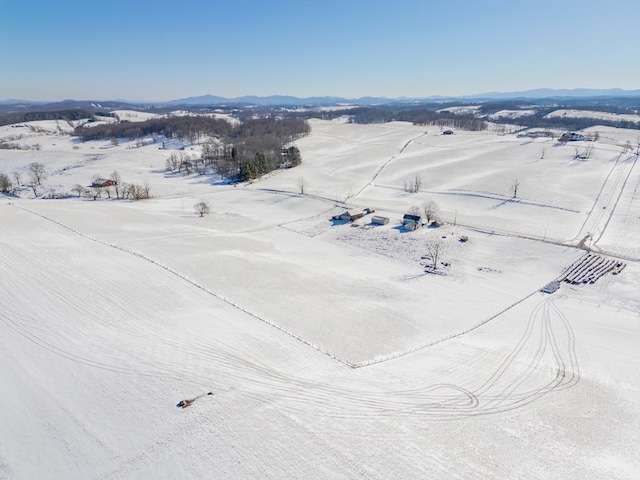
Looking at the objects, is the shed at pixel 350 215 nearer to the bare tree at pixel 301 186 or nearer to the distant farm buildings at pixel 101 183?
the bare tree at pixel 301 186

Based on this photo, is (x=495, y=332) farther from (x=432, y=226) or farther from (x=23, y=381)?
(x=23, y=381)

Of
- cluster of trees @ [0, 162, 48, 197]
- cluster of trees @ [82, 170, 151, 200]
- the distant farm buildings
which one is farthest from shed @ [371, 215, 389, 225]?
cluster of trees @ [0, 162, 48, 197]

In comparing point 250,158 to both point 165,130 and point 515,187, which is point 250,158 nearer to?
point 515,187

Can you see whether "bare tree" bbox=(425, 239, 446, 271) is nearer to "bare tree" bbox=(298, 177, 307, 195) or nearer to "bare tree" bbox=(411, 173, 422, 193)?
"bare tree" bbox=(411, 173, 422, 193)

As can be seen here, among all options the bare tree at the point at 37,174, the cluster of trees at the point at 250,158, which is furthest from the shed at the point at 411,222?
the bare tree at the point at 37,174

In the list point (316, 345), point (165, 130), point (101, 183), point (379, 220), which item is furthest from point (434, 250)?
point (165, 130)

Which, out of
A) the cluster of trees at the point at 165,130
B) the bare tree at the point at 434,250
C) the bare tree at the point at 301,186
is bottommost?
the bare tree at the point at 434,250
